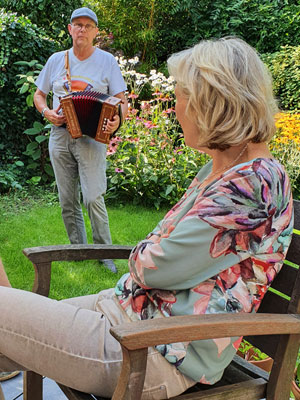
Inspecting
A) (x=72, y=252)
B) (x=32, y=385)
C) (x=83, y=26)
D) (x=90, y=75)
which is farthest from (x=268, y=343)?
(x=83, y=26)

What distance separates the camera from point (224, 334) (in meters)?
1.36

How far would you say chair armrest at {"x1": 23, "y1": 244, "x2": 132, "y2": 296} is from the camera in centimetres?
193

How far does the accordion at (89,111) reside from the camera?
3.64m

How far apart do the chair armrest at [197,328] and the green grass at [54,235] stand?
223cm

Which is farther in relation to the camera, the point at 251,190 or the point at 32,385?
the point at 32,385

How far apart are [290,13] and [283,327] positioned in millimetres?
9693

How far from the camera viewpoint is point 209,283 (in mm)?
1502

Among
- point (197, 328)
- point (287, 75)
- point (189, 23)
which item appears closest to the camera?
point (197, 328)

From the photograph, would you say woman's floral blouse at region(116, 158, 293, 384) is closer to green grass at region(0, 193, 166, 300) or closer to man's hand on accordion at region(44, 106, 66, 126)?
green grass at region(0, 193, 166, 300)

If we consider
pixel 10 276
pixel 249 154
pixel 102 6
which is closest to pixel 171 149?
pixel 10 276

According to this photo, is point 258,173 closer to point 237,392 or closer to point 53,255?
point 237,392

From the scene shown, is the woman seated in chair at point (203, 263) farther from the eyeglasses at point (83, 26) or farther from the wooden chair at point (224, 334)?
the eyeglasses at point (83, 26)

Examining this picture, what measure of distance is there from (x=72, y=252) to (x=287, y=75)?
24.2ft

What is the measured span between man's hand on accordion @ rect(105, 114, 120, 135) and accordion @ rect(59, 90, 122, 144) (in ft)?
0.07
